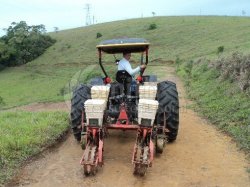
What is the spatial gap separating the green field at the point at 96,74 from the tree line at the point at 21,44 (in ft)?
4.88

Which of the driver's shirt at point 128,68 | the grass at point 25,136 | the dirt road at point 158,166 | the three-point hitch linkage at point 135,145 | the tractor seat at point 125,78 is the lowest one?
the dirt road at point 158,166

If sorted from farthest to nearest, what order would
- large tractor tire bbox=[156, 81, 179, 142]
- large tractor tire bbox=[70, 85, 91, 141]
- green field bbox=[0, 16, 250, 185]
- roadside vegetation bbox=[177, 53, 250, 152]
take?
roadside vegetation bbox=[177, 53, 250, 152], green field bbox=[0, 16, 250, 185], large tractor tire bbox=[70, 85, 91, 141], large tractor tire bbox=[156, 81, 179, 142]

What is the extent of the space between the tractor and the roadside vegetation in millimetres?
1775

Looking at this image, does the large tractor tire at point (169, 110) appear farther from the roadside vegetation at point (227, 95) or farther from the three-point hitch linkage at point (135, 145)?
the roadside vegetation at point (227, 95)

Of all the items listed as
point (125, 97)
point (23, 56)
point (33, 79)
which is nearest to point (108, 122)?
point (125, 97)

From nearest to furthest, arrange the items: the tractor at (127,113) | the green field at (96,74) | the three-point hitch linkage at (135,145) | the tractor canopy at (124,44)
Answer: the three-point hitch linkage at (135,145) < the tractor at (127,113) < the tractor canopy at (124,44) < the green field at (96,74)

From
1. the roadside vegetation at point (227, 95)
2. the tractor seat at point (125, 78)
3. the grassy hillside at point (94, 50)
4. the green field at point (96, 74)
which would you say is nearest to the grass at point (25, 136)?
the green field at point (96, 74)

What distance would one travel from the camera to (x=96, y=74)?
947 inches

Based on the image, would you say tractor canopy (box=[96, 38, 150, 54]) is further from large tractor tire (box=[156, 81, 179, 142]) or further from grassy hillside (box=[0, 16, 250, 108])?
grassy hillside (box=[0, 16, 250, 108])

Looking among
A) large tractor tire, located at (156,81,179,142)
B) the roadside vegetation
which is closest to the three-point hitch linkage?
large tractor tire, located at (156,81,179,142)

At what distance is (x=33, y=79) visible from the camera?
42.6 metres

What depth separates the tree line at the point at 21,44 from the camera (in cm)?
5419

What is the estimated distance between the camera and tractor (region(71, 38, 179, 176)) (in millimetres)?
7832

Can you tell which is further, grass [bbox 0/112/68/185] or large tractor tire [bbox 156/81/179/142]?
large tractor tire [bbox 156/81/179/142]
